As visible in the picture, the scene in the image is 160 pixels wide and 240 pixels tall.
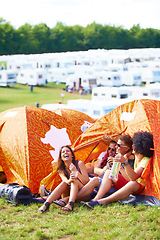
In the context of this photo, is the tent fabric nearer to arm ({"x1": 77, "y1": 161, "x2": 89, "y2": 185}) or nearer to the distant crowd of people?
the distant crowd of people

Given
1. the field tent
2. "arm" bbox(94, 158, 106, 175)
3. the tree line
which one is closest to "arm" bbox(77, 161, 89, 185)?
"arm" bbox(94, 158, 106, 175)

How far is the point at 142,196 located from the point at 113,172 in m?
0.60

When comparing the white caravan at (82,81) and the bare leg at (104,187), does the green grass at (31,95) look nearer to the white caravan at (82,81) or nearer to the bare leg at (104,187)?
the white caravan at (82,81)

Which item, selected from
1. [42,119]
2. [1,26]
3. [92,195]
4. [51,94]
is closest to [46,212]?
[92,195]

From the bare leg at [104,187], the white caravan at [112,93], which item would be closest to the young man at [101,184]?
the bare leg at [104,187]

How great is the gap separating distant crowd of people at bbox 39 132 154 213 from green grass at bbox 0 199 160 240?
0.10 m

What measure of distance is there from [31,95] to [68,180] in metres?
18.7

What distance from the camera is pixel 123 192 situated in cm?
398

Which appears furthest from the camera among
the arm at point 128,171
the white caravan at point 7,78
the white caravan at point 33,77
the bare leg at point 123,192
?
the white caravan at point 33,77

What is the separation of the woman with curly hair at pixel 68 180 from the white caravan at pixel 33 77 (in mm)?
21118

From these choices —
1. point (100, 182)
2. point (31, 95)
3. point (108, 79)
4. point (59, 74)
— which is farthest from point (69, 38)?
point (100, 182)

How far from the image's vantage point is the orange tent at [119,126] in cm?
467

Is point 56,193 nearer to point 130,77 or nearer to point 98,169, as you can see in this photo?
point 98,169

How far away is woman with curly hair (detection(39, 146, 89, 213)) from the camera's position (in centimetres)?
401
